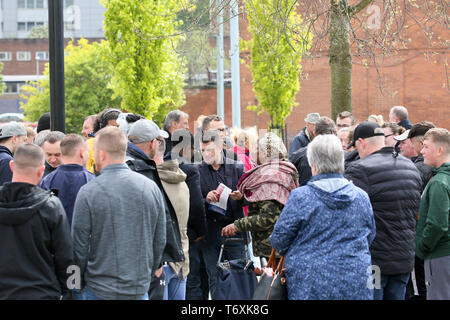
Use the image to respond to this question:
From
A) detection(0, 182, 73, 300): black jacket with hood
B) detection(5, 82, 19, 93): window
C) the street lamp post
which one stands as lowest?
detection(0, 182, 73, 300): black jacket with hood

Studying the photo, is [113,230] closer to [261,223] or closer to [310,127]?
[261,223]

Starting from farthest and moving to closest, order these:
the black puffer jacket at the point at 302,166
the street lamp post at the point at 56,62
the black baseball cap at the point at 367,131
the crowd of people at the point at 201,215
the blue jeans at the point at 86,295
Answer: the black puffer jacket at the point at 302,166, the street lamp post at the point at 56,62, the black baseball cap at the point at 367,131, the blue jeans at the point at 86,295, the crowd of people at the point at 201,215

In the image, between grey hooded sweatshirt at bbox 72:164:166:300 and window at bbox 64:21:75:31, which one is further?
window at bbox 64:21:75:31

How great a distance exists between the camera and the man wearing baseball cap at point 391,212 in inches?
212

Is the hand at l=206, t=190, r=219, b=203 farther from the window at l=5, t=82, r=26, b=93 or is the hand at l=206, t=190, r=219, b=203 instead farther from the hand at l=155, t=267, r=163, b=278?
the window at l=5, t=82, r=26, b=93

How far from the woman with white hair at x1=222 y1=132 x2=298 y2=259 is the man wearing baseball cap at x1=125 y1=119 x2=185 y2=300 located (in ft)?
2.41

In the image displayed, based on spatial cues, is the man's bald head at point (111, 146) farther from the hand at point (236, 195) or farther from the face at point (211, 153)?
the face at point (211, 153)

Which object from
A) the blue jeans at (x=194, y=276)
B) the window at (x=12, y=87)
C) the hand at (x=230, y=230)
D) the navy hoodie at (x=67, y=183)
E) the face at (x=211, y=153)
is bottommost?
the blue jeans at (x=194, y=276)

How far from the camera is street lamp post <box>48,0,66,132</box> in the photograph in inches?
254

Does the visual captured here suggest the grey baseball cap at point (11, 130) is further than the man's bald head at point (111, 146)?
Yes

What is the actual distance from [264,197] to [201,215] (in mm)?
962

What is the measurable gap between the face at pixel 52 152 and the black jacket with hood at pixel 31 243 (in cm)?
198

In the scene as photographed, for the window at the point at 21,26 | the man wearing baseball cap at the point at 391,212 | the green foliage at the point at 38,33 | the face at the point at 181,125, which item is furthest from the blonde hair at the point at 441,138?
the window at the point at 21,26

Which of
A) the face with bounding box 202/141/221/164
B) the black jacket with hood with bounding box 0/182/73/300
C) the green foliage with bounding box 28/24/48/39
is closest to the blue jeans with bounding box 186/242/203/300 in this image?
the face with bounding box 202/141/221/164
